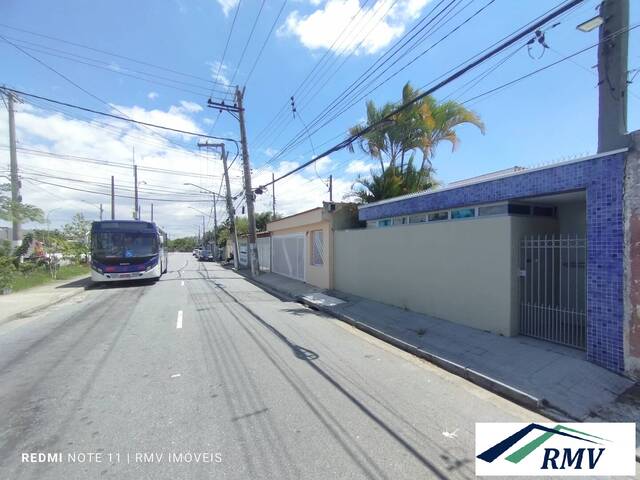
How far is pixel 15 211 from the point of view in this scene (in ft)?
50.8

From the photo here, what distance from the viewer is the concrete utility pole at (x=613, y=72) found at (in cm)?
534

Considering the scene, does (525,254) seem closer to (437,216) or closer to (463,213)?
(463,213)

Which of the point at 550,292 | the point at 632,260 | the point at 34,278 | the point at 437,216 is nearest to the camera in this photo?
the point at 632,260

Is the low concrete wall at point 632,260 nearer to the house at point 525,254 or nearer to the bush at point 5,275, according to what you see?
the house at point 525,254

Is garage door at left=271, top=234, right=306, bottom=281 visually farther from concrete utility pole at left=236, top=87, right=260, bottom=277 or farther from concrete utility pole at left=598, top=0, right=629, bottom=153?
concrete utility pole at left=598, top=0, right=629, bottom=153

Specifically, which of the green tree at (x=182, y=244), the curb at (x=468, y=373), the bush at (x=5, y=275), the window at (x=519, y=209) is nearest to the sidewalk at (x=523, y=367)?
the curb at (x=468, y=373)

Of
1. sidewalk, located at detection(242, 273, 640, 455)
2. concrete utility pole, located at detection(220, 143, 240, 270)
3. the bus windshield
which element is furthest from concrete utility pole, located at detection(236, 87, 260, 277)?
sidewalk, located at detection(242, 273, 640, 455)

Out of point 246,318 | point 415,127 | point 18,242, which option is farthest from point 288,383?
point 18,242

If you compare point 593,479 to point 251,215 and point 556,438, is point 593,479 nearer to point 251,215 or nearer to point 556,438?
point 556,438

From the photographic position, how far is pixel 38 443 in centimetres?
329

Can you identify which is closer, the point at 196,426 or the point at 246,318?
the point at 196,426

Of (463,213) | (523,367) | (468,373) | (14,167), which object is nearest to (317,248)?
(463,213)

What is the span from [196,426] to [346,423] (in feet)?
5.10

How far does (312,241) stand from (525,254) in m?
10.2
